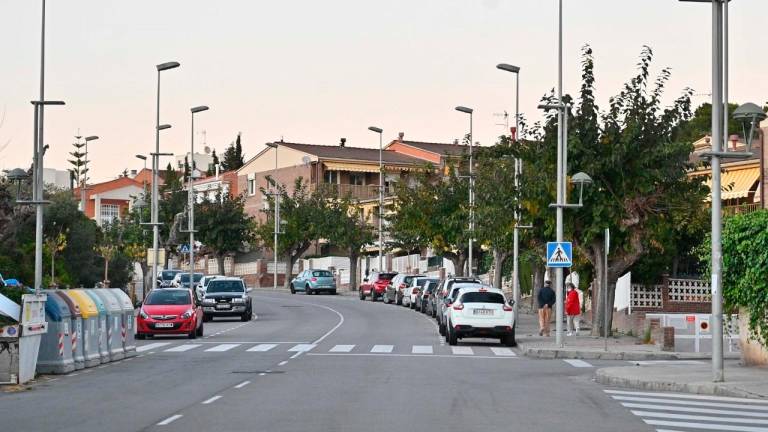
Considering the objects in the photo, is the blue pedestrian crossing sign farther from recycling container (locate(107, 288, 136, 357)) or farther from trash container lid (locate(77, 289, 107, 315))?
trash container lid (locate(77, 289, 107, 315))

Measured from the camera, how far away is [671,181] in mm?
40219

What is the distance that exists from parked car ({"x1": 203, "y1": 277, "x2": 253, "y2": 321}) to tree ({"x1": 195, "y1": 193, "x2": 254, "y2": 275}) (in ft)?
159

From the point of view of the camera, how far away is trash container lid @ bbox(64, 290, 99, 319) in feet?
92.0

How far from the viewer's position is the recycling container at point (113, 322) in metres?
30.5

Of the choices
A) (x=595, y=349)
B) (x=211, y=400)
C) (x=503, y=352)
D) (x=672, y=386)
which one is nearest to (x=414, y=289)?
(x=503, y=352)

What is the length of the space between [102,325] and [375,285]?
46895 mm

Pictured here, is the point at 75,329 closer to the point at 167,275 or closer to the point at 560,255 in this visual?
the point at 560,255

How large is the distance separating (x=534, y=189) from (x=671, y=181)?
4.11 metres

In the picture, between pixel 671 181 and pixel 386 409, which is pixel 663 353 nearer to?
pixel 671 181

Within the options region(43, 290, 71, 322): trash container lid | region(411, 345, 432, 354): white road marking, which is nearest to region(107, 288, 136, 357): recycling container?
region(43, 290, 71, 322): trash container lid

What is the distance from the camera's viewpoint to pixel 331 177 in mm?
113438

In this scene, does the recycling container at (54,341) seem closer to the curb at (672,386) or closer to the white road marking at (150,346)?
the white road marking at (150,346)

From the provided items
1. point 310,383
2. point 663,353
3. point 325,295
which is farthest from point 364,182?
point 310,383

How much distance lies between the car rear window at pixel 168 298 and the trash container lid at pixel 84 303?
12.2 meters
